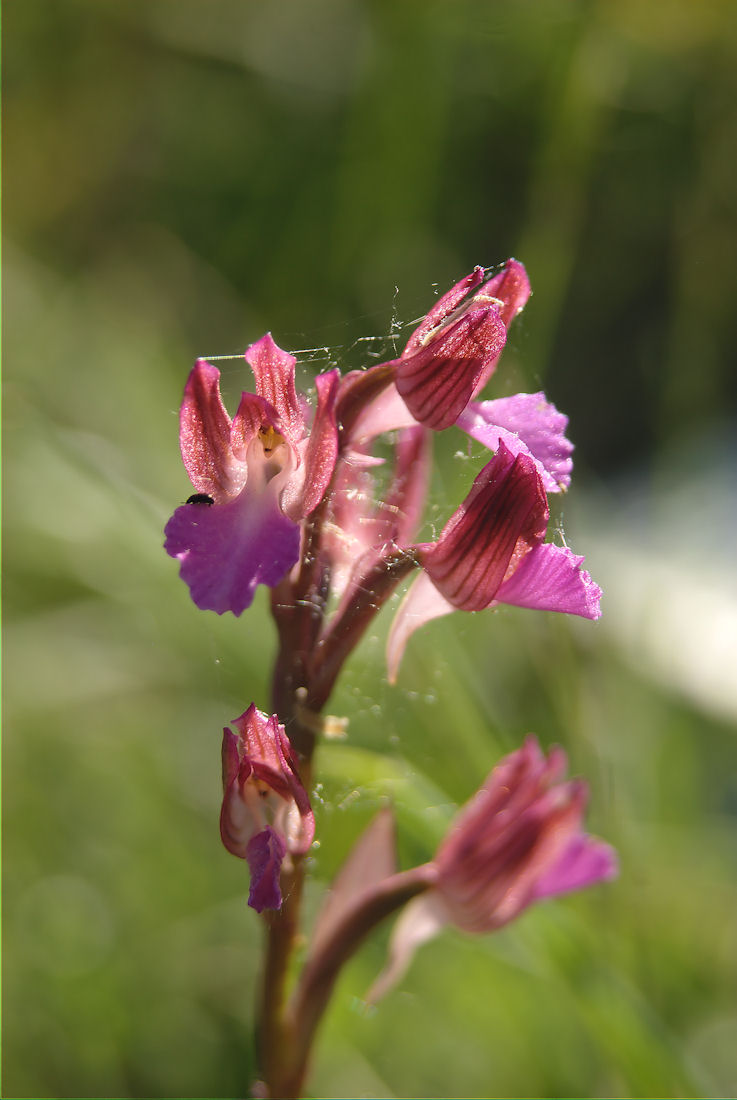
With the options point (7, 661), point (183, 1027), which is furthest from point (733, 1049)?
point (7, 661)

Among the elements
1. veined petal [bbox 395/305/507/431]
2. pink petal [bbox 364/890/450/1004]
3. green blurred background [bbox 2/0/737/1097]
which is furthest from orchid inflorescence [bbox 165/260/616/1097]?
green blurred background [bbox 2/0/737/1097]

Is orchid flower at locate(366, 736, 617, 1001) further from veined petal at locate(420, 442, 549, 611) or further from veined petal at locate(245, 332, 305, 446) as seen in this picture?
veined petal at locate(245, 332, 305, 446)

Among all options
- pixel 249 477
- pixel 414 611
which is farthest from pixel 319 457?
pixel 414 611

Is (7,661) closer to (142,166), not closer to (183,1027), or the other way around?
(183,1027)

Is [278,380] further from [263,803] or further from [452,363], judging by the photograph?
[263,803]

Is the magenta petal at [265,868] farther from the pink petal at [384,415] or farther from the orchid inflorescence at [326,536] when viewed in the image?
the pink petal at [384,415]
